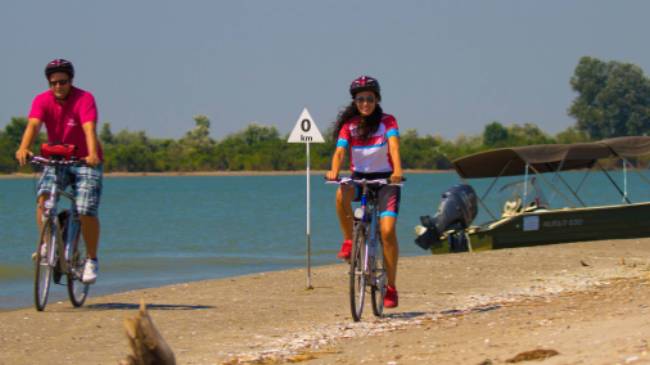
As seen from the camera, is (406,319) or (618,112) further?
(618,112)

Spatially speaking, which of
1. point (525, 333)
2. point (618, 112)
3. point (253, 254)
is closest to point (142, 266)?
point (253, 254)

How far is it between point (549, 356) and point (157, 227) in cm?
4067

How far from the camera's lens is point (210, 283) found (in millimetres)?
15844

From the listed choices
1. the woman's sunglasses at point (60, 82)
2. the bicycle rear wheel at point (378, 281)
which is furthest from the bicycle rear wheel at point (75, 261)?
the bicycle rear wheel at point (378, 281)

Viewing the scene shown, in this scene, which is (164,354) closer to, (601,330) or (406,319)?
(601,330)

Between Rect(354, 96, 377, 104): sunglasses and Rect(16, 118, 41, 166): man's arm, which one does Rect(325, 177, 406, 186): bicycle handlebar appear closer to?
Rect(354, 96, 377, 104): sunglasses

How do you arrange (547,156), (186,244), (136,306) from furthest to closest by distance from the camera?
(186,244), (547,156), (136,306)

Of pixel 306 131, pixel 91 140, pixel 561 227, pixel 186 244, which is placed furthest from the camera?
pixel 186 244

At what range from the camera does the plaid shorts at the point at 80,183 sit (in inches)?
444

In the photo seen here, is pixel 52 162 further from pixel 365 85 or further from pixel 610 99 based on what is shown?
pixel 610 99

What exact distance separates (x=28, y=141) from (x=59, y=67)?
701 millimetres

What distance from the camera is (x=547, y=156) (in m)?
24.2

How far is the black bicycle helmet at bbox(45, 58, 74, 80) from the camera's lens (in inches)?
436

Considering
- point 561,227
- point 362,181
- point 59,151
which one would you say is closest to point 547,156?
point 561,227
